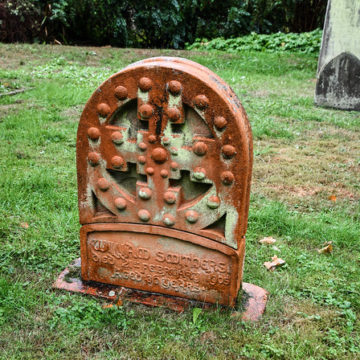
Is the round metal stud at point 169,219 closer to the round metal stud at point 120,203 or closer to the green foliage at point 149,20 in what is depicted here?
the round metal stud at point 120,203

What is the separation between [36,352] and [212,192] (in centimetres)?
115

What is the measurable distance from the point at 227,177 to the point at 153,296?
852mm

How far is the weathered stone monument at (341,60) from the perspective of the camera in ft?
23.2

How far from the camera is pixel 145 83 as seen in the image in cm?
219

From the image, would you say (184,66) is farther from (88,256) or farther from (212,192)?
(88,256)

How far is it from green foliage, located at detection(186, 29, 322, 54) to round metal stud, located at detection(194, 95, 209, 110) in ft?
35.1

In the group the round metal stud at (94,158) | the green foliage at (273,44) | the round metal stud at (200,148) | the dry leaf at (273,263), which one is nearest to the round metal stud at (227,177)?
the round metal stud at (200,148)

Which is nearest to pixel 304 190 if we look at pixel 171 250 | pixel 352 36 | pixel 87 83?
pixel 171 250

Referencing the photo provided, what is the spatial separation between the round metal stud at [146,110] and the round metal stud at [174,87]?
14cm

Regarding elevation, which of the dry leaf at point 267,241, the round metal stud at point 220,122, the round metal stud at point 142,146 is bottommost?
the dry leaf at point 267,241

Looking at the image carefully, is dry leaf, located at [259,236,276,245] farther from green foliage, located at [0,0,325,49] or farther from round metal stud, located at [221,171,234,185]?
green foliage, located at [0,0,325,49]

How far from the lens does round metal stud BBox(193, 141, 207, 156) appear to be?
7.14 ft

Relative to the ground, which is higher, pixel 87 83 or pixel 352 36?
pixel 352 36

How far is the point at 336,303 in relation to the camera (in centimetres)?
255
